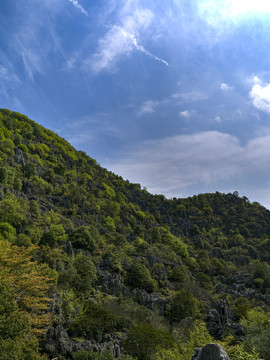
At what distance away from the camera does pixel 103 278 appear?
37.4 meters

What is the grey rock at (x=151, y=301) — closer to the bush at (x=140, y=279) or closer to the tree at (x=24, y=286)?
the bush at (x=140, y=279)

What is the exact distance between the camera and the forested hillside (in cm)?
1922

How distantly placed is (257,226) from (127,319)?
98100 millimetres

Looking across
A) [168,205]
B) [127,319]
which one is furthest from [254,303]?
[168,205]

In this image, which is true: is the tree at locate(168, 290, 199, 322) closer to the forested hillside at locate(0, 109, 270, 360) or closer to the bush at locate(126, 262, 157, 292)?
the forested hillside at locate(0, 109, 270, 360)

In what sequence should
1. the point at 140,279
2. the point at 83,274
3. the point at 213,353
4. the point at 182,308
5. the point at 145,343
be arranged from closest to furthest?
the point at 213,353 → the point at 145,343 → the point at 83,274 → the point at 182,308 → the point at 140,279

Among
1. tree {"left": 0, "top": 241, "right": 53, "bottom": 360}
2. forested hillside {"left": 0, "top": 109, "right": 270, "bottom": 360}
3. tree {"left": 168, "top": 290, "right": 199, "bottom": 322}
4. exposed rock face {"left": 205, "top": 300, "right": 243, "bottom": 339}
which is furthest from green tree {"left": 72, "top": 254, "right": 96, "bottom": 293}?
exposed rock face {"left": 205, "top": 300, "right": 243, "bottom": 339}

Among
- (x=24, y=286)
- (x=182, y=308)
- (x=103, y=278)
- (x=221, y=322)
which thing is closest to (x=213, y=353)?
(x=24, y=286)

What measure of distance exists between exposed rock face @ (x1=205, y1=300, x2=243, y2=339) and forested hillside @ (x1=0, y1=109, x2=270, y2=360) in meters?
0.16

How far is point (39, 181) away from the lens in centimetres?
5794

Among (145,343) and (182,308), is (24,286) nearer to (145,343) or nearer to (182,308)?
(145,343)

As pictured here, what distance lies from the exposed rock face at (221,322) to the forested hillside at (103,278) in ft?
0.53

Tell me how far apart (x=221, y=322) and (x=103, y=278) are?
64.2 ft

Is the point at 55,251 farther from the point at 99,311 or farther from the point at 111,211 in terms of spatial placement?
the point at 111,211
